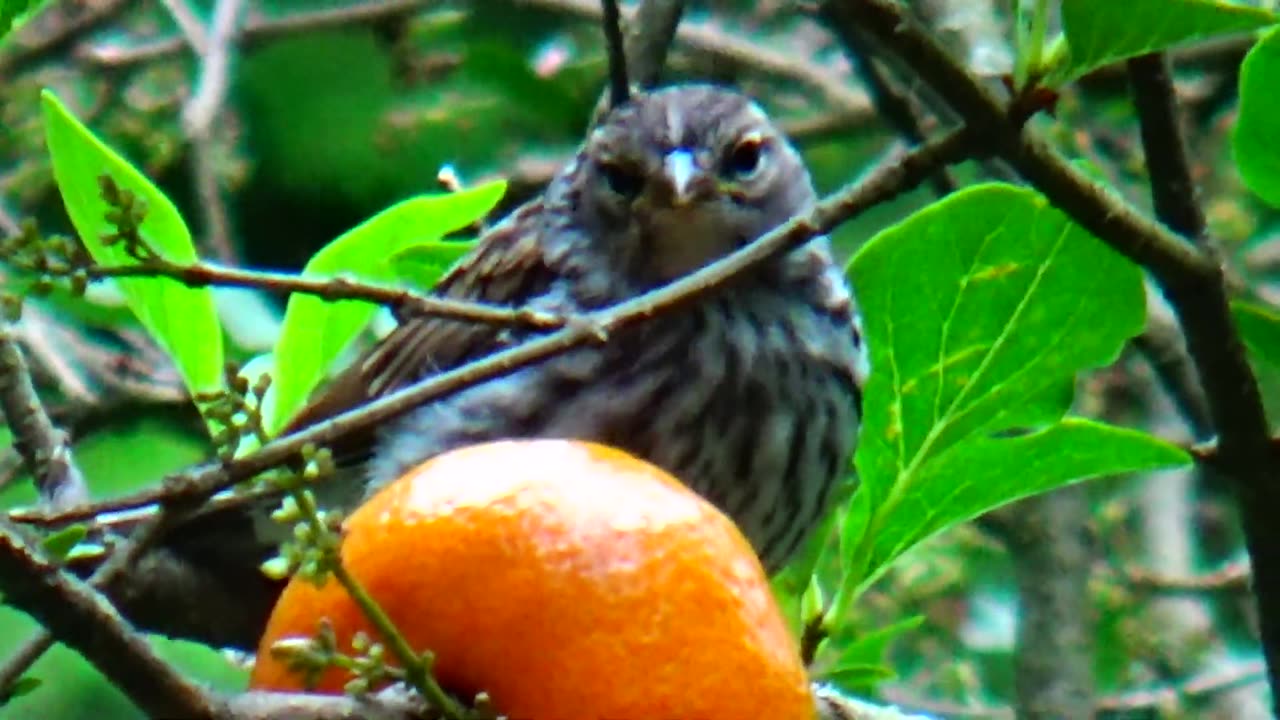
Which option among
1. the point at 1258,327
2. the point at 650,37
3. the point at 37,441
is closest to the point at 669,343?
the point at 650,37

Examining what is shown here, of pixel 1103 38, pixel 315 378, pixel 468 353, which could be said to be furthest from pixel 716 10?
pixel 1103 38

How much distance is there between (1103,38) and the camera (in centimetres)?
189

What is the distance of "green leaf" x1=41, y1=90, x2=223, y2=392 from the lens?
7.00 ft

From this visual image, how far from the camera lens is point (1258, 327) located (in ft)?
7.11

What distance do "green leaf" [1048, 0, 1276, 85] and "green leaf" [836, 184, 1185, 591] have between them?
18 cm

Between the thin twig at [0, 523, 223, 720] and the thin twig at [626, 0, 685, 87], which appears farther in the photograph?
the thin twig at [626, 0, 685, 87]

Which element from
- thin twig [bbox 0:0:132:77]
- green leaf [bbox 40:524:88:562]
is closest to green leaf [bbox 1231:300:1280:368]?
green leaf [bbox 40:524:88:562]

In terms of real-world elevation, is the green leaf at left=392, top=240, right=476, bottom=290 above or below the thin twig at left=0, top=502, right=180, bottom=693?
below

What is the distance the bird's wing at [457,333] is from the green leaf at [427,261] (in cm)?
54

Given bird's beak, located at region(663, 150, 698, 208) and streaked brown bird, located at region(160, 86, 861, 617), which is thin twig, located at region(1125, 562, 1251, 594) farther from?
bird's beak, located at region(663, 150, 698, 208)

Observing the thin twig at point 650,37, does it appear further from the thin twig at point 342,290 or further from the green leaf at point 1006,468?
the thin twig at point 342,290

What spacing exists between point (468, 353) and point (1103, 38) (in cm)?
155

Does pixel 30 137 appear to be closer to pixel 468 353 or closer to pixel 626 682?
pixel 468 353

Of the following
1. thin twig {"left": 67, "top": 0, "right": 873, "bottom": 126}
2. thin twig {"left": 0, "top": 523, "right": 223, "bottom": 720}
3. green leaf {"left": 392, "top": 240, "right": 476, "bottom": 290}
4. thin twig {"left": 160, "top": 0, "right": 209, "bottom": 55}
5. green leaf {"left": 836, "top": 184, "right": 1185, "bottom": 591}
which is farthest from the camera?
thin twig {"left": 67, "top": 0, "right": 873, "bottom": 126}
